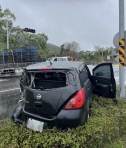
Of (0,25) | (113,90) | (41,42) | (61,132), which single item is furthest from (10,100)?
(41,42)

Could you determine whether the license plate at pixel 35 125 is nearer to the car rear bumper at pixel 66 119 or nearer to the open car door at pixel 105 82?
the car rear bumper at pixel 66 119

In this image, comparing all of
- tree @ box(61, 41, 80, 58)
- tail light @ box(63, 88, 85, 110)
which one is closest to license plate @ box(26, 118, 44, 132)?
tail light @ box(63, 88, 85, 110)

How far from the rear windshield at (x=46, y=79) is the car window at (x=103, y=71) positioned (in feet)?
5.55

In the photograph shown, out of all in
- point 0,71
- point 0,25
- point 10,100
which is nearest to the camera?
point 10,100

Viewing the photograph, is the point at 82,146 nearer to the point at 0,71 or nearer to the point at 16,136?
the point at 16,136

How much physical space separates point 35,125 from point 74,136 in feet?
2.36

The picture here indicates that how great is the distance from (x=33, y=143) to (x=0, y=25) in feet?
96.7

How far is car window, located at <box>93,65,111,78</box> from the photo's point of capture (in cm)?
489

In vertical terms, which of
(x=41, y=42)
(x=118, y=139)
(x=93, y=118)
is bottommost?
(x=118, y=139)

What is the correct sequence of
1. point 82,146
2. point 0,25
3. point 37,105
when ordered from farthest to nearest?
point 0,25
point 37,105
point 82,146

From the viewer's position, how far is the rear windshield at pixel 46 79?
3.65 meters

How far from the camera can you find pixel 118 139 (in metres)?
3.89

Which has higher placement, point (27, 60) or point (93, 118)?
point (27, 60)

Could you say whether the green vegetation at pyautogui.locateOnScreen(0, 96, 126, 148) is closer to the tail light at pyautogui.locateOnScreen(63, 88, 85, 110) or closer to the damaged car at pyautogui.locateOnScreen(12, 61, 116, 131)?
the damaged car at pyautogui.locateOnScreen(12, 61, 116, 131)
